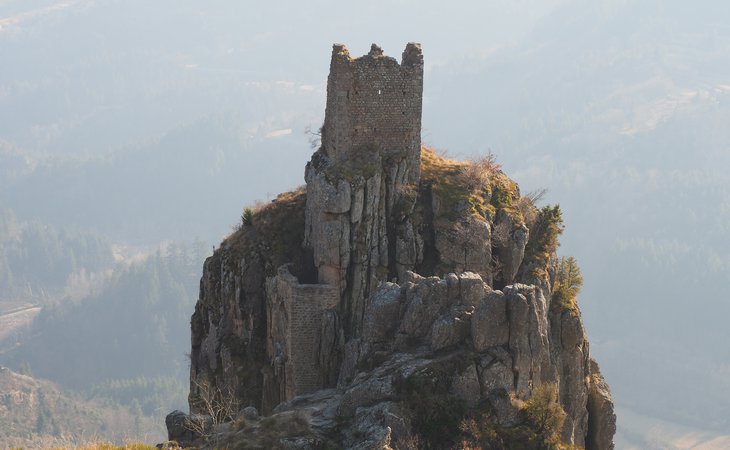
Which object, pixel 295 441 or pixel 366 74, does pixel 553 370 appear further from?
pixel 366 74

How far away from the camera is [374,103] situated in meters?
45.4

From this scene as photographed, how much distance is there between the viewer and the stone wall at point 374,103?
4512 centimetres

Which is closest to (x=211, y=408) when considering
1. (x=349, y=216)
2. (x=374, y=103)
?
(x=349, y=216)

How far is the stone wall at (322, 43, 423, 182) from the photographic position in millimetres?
45125

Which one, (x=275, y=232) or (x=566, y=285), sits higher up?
(x=275, y=232)

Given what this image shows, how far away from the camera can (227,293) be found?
156 ft

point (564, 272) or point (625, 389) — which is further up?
point (564, 272)

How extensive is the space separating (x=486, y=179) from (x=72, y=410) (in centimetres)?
14220

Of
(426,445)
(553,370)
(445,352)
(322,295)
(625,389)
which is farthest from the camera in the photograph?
(625,389)

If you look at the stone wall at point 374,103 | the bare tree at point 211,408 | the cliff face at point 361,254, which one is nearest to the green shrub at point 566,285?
the cliff face at point 361,254

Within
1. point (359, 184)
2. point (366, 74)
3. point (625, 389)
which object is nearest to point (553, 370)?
point (359, 184)

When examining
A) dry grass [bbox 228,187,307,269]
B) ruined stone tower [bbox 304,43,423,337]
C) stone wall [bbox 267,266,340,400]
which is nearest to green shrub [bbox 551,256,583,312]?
ruined stone tower [bbox 304,43,423,337]

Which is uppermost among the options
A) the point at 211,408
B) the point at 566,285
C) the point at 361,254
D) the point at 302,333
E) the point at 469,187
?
the point at 469,187

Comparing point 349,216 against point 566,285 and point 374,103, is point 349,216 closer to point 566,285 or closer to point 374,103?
point 374,103
